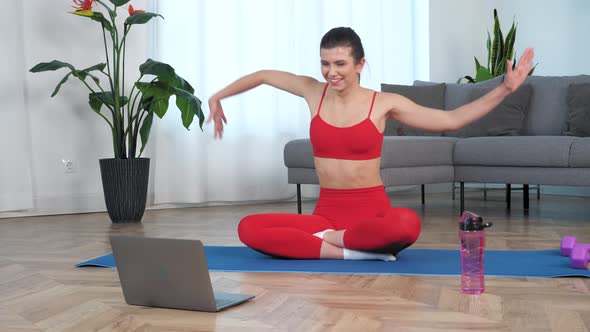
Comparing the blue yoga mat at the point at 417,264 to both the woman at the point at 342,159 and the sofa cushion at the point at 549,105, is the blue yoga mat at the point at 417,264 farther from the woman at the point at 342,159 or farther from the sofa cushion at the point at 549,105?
the sofa cushion at the point at 549,105

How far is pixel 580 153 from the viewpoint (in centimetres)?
420

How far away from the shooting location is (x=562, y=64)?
6.53 metres

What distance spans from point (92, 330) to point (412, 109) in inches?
61.3

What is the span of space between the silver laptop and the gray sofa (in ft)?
8.03

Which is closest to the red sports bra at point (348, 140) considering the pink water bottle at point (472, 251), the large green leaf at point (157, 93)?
the pink water bottle at point (472, 251)

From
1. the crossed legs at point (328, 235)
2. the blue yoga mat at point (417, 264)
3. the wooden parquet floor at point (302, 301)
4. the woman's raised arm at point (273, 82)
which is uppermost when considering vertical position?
the woman's raised arm at point (273, 82)

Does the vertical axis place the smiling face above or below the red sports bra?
above

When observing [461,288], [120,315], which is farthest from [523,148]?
[120,315]

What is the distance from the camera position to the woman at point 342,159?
114 inches

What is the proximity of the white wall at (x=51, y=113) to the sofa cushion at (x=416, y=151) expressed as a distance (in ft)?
6.51

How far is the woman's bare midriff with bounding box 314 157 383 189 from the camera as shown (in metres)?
3.07

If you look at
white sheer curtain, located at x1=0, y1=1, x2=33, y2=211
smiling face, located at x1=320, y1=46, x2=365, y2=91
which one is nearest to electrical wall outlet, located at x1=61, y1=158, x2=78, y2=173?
white sheer curtain, located at x1=0, y1=1, x2=33, y2=211

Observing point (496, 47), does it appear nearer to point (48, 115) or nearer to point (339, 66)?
point (48, 115)

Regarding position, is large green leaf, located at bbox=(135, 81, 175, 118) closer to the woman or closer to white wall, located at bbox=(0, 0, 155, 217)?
white wall, located at bbox=(0, 0, 155, 217)
